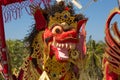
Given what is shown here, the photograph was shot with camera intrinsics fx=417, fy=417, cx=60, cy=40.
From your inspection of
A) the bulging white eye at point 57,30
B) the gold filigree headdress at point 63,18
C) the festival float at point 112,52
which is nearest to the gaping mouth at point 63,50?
the bulging white eye at point 57,30

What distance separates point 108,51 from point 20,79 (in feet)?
3.48

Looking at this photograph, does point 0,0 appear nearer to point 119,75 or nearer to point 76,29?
point 76,29

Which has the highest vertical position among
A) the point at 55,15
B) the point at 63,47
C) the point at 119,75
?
the point at 55,15

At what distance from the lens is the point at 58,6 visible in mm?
4426

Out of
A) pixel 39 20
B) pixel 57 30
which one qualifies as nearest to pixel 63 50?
pixel 57 30

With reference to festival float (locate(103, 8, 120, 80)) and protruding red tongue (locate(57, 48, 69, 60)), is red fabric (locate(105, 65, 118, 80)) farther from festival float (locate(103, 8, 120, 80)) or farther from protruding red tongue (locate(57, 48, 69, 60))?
protruding red tongue (locate(57, 48, 69, 60))

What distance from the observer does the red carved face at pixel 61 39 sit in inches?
164

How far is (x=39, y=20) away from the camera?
4406 millimetres

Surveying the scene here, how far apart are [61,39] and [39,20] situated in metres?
0.38

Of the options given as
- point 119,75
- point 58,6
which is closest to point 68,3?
point 58,6

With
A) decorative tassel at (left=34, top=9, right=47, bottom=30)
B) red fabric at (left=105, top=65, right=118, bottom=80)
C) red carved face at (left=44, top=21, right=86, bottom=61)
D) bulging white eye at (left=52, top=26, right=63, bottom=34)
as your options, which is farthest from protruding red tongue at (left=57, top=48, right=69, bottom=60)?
red fabric at (left=105, top=65, right=118, bottom=80)

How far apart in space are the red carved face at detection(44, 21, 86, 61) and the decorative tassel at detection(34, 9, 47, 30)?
12 cm

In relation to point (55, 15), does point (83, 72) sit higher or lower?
lower

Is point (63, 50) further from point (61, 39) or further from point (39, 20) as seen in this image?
point (39, 20)
